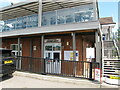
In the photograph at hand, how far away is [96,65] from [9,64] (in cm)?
462

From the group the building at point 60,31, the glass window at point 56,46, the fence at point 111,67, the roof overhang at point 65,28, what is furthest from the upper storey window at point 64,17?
the fence at point 111,67

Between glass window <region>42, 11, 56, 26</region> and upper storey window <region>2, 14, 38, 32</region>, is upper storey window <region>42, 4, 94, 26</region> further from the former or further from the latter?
upper storey window <region>2, 14, 38, 32</region>

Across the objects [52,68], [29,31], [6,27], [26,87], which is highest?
[6,27]

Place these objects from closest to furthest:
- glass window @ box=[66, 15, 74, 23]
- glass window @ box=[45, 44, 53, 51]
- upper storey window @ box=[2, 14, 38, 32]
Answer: glass window @ box=[66, 15, 74, 23], glass window @ box=[45, 44, 53, 51], upper storey window @ box=[2, 14, 38, 32]

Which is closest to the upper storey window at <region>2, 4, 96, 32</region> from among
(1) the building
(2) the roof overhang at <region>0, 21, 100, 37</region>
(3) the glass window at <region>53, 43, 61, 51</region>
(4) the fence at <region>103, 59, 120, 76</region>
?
(1) the building

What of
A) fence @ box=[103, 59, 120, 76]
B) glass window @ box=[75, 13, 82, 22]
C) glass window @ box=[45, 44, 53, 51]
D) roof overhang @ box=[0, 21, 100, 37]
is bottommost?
fence @ box=[103, 59, 120, 76]

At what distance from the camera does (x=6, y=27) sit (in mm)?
10938

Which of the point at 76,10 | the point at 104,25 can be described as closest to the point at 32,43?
the point at 76,10

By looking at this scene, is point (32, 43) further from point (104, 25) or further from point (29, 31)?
point (104, 25)

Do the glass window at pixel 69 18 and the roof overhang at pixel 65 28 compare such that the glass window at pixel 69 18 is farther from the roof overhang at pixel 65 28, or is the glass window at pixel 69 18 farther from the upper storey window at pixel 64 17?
the roof overhang at pixel 65 28


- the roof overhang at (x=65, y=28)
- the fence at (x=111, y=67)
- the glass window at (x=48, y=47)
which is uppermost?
the roof overhang at (x=65, y=28)

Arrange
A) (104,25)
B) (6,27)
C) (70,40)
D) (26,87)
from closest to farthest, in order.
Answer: (26,87) → (70,40) → (6,27) → (104,25)

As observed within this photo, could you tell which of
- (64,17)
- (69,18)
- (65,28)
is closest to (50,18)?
(64,17)

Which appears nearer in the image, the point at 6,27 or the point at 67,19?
the point at 67,19
